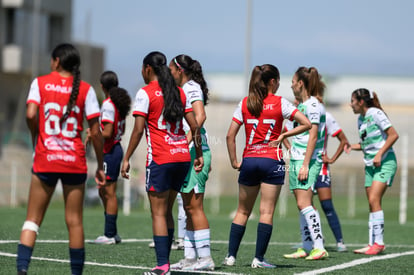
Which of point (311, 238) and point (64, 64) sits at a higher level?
point (64, 64)

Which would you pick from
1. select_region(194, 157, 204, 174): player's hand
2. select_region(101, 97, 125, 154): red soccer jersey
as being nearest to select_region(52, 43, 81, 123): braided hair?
select_region(194, 157, 204, 174): player's hand

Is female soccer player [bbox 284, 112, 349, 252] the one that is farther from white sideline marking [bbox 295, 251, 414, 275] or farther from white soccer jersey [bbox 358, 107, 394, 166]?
white sideline marking [bbox 295, 251, 414, 275]

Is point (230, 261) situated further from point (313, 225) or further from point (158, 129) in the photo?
point (158, 129)

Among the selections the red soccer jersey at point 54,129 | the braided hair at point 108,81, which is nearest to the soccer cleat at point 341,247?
the braided hair at point 108,81

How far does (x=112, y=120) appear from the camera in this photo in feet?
36.3

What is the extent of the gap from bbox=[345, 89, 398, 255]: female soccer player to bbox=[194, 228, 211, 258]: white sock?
3.43 meters

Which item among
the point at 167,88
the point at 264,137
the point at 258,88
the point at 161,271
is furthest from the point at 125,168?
the point at 258,88

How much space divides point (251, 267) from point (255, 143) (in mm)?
1377

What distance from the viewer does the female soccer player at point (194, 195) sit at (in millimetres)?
8641

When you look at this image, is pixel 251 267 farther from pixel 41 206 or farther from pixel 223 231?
pixel 223 231

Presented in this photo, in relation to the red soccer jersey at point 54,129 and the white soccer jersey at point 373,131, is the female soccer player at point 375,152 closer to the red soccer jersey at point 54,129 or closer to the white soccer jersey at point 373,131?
the white soccer jersey at point 373,131

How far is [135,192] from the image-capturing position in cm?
3281

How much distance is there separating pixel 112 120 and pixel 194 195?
271 centimetres

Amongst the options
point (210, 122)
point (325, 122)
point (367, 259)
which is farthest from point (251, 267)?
point (210, 122)
